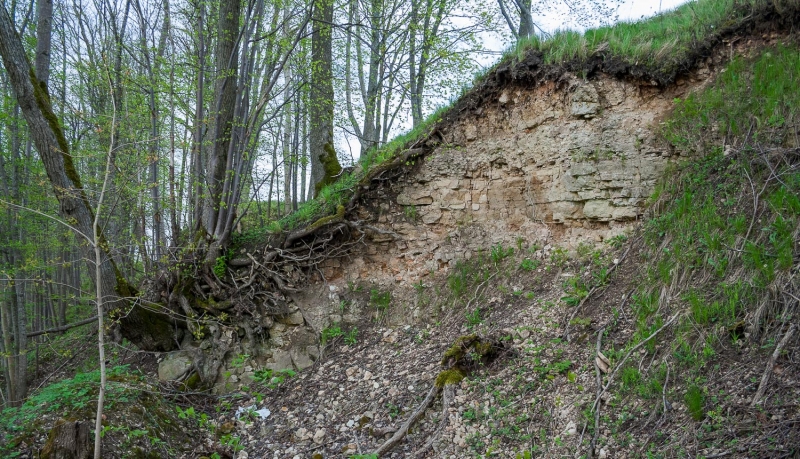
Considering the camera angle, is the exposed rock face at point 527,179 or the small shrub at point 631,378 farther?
the exposed rock face at point 527,179

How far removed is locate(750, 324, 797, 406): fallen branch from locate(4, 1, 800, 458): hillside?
2 cm

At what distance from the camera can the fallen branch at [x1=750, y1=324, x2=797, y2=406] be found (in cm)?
262

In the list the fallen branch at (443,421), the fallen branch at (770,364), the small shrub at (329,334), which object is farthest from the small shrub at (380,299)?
the fallen branch at (770,364)

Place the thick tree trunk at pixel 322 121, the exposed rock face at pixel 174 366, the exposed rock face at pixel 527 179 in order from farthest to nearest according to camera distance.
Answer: the thick tree trunk at pixel 322 121
the exposed rock face at pixel 174 366
the exposed rock face at pixel 527 179

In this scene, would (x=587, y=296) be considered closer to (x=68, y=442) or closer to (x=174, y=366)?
(x=68, y=442)

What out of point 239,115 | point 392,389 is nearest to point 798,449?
point 392,389

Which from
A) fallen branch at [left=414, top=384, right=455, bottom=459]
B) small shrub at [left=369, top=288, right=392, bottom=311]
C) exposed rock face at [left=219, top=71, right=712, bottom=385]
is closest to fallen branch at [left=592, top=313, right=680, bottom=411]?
fallen branch at [left=414, top=384, right=455, bottom=459]

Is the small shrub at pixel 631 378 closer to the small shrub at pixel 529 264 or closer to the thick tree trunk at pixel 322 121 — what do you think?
the small shrub at pixel 529 264

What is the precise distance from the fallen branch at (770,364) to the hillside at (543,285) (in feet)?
0.06

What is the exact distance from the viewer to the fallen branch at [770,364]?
8.60 ft

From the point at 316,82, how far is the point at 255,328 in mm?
4603

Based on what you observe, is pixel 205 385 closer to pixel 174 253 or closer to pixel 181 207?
pixel 174 253

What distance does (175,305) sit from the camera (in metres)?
6.19

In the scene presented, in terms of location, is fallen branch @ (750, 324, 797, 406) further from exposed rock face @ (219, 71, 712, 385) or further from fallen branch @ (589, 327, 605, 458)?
exposed rock face @ (219, 71, 712, 385)
